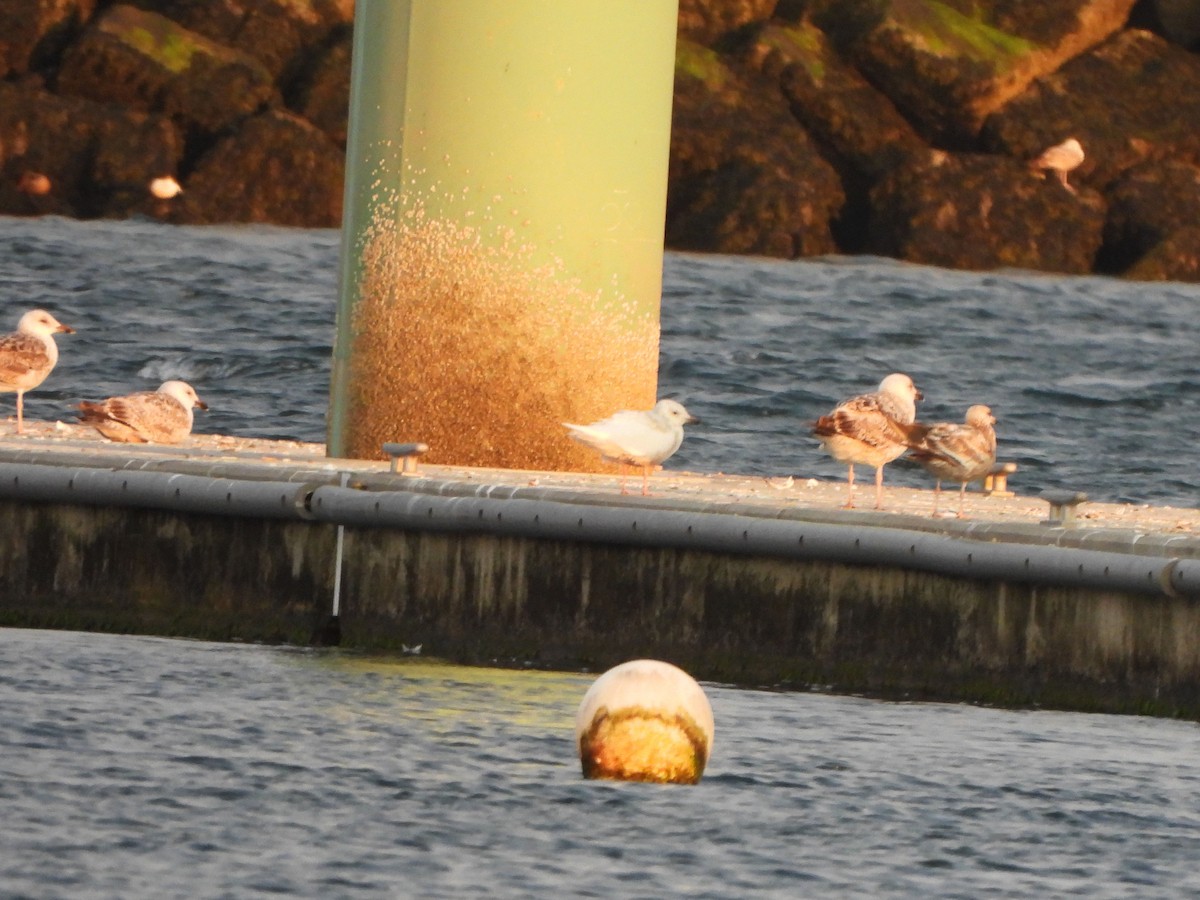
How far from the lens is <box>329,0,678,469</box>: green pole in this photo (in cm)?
1508

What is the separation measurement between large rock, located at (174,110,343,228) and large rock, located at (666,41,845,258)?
5.08 m

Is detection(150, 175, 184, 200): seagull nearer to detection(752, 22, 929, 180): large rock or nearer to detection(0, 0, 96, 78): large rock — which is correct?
detection(0, 0, 96, 78): large rock

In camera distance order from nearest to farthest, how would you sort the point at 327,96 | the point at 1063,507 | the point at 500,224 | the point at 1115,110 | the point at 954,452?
the point at 1063,507
the point at 954,452
the point at 500,224
the point at 327,96
the point at 1115,110

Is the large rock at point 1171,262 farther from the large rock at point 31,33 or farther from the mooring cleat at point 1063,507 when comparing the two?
the mooring cleat at point 1063,507

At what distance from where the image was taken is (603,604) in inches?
498

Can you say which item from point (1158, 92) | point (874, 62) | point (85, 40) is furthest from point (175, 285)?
point (1158, 92)

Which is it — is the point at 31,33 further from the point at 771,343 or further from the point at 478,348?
the point at 478,348

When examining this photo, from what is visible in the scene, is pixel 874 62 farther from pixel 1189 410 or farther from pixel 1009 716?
pixel 1009 716

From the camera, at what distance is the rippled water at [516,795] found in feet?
28.7

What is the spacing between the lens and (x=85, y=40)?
157 ft

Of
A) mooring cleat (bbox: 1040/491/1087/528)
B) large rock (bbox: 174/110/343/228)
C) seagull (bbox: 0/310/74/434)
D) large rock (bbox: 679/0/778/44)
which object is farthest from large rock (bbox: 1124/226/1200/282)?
mooring cleat (bbox: 1040/491/1087/528)

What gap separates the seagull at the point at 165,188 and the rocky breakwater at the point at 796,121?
11.0 inches

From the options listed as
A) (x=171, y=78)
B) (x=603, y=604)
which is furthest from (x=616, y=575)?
(x=171, y=78)

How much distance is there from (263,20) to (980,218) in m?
12.3
